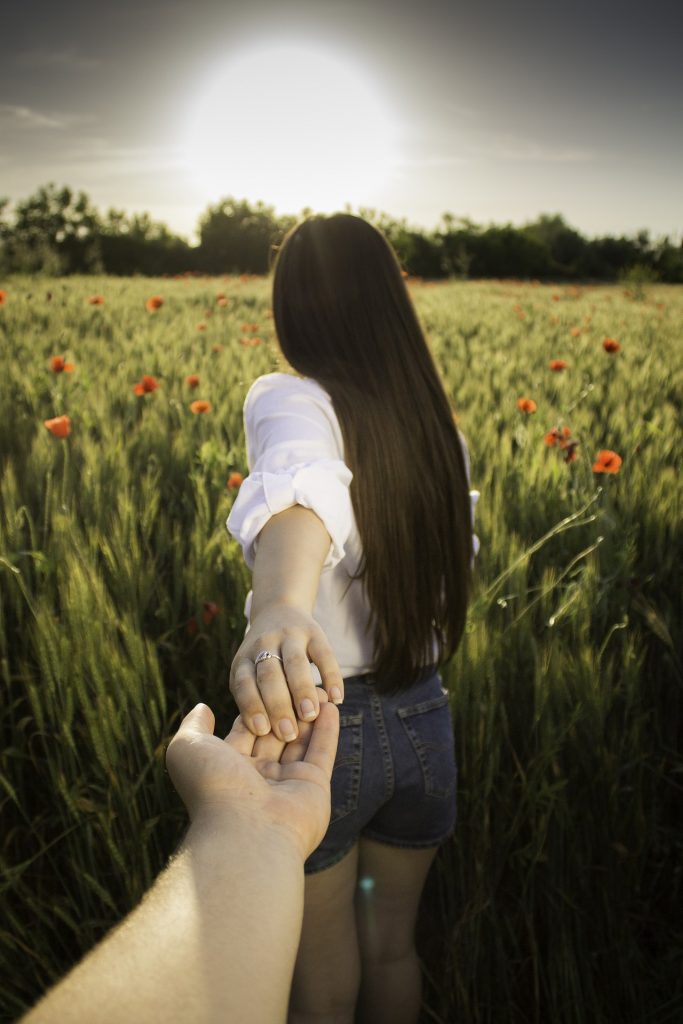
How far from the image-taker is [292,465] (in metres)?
0.83

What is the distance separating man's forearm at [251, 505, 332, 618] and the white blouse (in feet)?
0.04

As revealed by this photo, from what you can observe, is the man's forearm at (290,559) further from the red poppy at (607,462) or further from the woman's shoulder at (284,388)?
the red poppy at (607,462)

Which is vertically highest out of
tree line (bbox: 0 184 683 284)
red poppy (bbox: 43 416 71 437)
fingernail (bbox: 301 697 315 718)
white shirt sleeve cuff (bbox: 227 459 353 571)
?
tree line (bbox: 0 184 683 284)

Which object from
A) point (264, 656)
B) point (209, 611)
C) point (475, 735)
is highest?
point (264, 656)

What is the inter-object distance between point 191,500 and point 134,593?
25.4 inches

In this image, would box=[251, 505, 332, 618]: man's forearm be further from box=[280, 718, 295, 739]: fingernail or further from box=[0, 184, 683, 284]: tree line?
box=[0, 184, 683, 284]: tree line

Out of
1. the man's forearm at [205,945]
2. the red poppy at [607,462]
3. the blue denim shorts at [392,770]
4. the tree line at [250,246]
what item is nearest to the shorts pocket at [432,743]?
the blue denim shorts at [392,770]

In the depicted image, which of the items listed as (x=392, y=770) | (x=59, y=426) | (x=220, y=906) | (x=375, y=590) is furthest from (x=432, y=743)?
(x=59, y=426)

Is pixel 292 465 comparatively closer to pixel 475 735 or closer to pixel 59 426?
pixel 475 735

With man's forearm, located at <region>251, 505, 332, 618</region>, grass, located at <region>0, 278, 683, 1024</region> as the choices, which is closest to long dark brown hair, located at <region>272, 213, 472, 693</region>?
grass, located at <region>0, 278, 683, 1024</region>

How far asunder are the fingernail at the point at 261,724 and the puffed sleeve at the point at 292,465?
25 centimetres

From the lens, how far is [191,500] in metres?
1.92

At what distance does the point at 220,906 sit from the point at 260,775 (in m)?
0.14

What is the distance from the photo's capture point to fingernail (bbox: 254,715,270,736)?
1.93 ft
